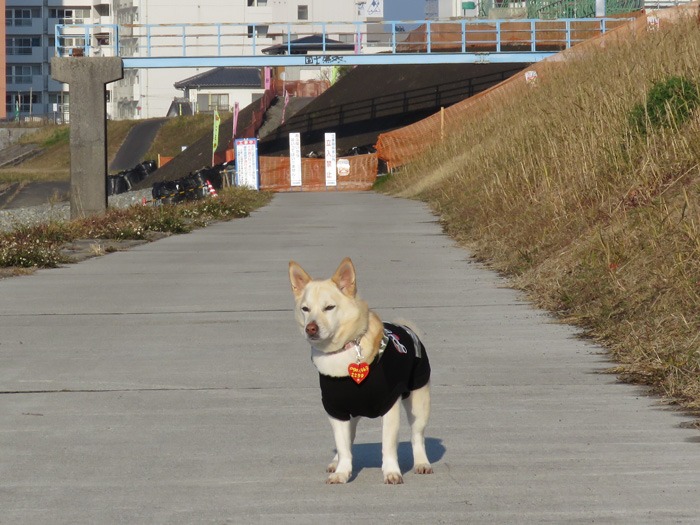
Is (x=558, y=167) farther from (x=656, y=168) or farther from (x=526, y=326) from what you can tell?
(x=526, y=326)

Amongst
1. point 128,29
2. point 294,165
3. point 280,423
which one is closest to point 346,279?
point 280,423

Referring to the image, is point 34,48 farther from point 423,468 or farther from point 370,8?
point 423,468

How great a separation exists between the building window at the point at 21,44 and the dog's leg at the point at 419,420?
442 feet

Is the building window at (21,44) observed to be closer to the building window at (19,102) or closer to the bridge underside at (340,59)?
the building window at (19,102)

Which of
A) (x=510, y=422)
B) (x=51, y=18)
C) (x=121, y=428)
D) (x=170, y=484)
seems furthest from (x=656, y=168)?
(x=51, y=18)

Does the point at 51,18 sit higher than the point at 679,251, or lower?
higher

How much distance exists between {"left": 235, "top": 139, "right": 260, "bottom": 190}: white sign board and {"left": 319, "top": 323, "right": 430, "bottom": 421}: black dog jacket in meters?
37.9

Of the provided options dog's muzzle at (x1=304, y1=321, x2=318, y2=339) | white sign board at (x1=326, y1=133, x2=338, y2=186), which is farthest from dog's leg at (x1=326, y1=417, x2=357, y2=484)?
white sign board at (x1=326, y1=133, x2=338, y2=186)

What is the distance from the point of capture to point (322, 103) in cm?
6131

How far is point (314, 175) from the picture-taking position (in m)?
46.8

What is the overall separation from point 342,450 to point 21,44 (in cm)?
13600

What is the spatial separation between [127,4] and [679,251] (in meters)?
116

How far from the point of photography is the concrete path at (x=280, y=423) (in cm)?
530

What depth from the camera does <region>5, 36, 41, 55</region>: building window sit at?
440 ft
